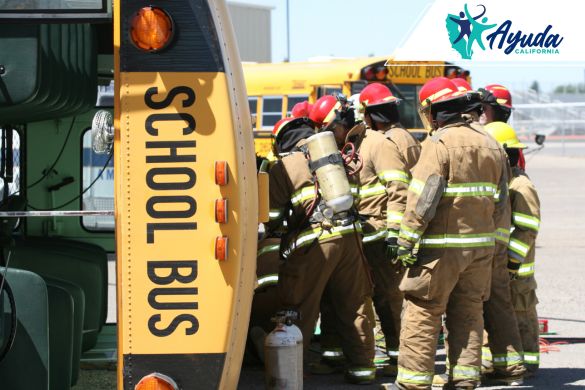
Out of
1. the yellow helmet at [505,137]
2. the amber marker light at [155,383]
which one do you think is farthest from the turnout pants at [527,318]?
the amber marker light at [155,383]

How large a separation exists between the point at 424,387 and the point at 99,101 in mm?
3569

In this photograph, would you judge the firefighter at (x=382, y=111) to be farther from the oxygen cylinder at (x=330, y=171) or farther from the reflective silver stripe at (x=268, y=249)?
the oxygen cylinder at (x=330, y=171)

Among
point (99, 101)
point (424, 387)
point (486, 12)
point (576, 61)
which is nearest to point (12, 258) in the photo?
point (99, 101)

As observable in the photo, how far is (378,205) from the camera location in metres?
8.24

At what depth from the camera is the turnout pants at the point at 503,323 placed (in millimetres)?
Result: 7676

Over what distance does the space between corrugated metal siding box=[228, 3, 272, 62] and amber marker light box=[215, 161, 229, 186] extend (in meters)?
36.7

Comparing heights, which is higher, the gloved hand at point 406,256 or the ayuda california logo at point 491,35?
the ayuda california logo at point 491,35

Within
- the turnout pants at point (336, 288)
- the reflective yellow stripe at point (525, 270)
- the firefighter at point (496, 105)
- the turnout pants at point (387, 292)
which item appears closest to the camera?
the turnout pants at point (336, 288)

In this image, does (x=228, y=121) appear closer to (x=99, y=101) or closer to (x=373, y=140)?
(x=373, y=140)

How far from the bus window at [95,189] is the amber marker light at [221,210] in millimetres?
3940

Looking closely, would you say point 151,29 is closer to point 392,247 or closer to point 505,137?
point 392,247

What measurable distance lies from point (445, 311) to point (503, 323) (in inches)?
29.3

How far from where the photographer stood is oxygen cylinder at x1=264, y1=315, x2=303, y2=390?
683 cm

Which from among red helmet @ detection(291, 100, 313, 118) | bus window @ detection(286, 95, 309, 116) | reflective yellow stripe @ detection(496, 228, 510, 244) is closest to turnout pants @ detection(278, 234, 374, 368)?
reflective yellow stripe @ detection(496, 228, 510, 244)
